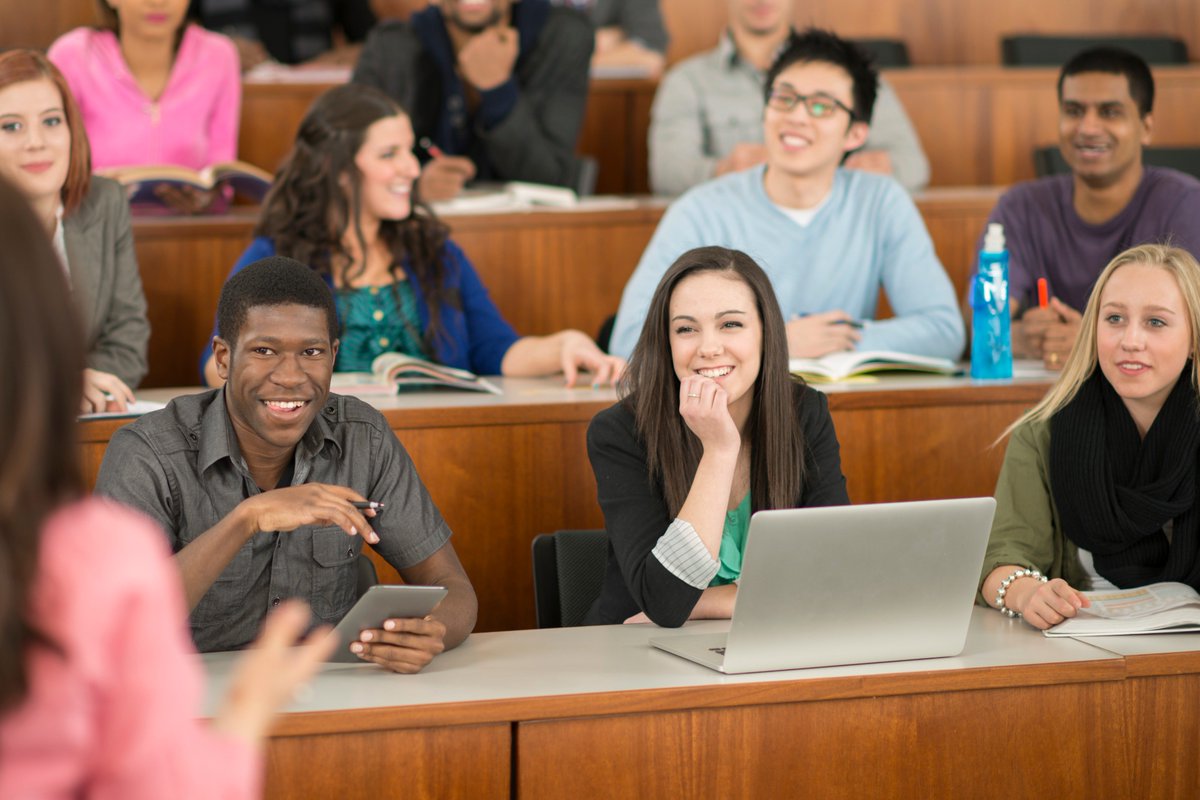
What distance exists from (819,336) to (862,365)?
0.34 ft

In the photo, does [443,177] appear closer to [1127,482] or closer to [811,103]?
[811,103]

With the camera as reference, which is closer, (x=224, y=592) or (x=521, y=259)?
(x=224, y=592)

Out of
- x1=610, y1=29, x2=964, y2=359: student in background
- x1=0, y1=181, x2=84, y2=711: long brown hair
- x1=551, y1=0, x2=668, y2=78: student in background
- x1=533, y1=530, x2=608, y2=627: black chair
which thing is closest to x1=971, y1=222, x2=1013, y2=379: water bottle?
x1=610, y1=29, x2=964, y2=359: student in background

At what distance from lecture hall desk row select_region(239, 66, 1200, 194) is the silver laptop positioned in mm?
2935

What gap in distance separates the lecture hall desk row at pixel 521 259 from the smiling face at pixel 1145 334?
1623 millimetres

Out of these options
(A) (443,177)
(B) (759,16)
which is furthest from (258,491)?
(B) (759,16)

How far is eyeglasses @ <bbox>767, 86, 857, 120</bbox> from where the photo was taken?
3018 mm

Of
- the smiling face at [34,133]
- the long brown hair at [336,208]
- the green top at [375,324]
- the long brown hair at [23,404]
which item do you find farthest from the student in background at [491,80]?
the long brown hair at [23,404]

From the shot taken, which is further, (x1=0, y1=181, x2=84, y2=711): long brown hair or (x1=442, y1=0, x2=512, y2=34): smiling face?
(x1=442, y1=0, x2=512, y2=34): smiling face

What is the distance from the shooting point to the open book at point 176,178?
3.25 metres

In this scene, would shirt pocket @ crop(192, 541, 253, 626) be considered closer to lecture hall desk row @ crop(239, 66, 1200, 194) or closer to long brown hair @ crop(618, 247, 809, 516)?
long brown hair @ crop(618, 247, 809, 516)

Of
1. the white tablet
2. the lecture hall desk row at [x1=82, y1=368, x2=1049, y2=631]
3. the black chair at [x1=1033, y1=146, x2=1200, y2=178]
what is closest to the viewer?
the white tablet

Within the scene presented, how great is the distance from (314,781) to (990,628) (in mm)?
872

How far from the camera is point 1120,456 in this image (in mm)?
2084
